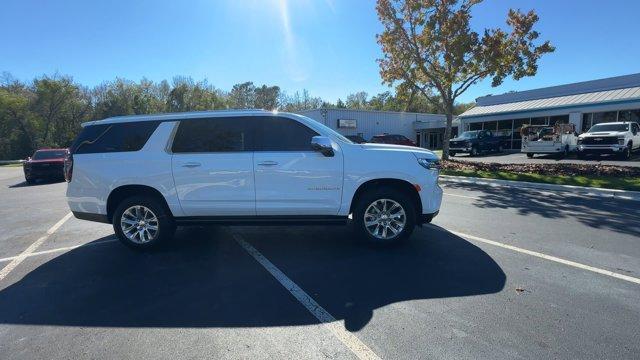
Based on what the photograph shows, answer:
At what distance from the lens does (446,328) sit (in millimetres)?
3287

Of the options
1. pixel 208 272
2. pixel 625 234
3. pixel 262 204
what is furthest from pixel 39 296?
pixel 625 234

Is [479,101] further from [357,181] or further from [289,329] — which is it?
[289,329]

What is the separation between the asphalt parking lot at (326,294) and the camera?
3078 mm

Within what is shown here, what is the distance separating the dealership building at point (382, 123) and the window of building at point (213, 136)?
31036 mm

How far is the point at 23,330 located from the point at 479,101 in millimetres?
40048

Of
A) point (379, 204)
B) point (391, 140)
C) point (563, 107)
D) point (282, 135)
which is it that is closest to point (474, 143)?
point (391, 140)

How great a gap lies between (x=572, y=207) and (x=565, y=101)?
25.0 m

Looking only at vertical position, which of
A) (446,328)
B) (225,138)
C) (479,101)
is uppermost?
(479,101)

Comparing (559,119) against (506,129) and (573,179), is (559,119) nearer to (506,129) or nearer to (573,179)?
(506,129)

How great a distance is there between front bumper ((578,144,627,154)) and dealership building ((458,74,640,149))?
363 inches

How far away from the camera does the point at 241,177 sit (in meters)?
5.24

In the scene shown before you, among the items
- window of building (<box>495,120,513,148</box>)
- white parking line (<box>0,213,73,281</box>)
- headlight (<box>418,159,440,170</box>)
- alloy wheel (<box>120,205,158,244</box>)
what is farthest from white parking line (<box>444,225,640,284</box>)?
window of building (<box>495,120,513,148</box>)

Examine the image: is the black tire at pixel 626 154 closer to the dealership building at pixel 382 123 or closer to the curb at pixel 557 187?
the curb at pixel 557 187

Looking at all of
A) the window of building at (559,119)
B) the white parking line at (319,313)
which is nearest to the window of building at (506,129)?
the window of building at (559,119)
